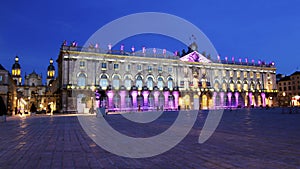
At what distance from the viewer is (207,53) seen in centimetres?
7488

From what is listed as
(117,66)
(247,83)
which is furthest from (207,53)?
(117,66)

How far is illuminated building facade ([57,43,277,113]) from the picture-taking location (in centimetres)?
5391

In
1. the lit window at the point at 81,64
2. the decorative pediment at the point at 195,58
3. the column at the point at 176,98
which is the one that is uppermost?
the decorative pediment at the point at 195,58

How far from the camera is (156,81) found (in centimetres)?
6325

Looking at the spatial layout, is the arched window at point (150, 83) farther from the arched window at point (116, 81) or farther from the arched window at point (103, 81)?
the arched window at point (103, 81)

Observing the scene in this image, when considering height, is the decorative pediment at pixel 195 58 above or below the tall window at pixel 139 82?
above

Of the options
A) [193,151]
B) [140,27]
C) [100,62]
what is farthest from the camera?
[100,62]

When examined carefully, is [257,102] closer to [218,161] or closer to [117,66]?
[117,66]

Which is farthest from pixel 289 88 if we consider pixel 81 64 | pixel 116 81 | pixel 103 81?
pixel 81 64

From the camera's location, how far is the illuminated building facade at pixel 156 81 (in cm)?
5391

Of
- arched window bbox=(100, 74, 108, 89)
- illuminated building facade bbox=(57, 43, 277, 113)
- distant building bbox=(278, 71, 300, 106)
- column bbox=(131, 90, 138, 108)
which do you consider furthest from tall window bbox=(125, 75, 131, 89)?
distant building bbox=(278, 71, 300, 106)

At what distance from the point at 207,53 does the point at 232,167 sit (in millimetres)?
72092

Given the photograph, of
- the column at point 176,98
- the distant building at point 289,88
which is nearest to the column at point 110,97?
the column at point 176,98

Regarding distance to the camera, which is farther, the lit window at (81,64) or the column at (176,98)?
the column at (176,98)
